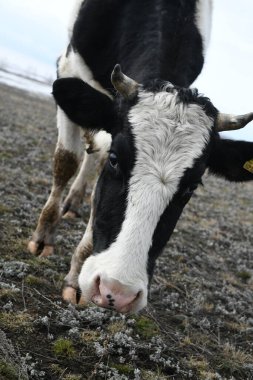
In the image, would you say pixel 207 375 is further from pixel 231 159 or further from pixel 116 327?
pixel 231 159

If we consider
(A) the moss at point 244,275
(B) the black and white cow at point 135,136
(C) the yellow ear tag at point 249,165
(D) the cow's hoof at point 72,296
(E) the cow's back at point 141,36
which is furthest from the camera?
(A) the moss at point 244,275

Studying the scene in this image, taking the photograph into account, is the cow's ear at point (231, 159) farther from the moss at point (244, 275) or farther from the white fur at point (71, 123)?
the moss at point (244, 275)

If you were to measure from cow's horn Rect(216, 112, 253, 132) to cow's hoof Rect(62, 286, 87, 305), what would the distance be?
2393 mm

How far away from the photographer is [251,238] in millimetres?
12406

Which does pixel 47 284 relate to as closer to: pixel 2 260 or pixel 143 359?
pixel 2 260

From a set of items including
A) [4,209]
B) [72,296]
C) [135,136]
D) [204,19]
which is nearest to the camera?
[135,136]

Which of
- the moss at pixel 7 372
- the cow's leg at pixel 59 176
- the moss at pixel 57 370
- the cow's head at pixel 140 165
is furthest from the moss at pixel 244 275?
the moss at pixel 7 372

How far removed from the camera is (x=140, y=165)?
179 inches

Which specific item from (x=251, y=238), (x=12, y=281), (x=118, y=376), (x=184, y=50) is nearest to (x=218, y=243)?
(x=251, y=238)

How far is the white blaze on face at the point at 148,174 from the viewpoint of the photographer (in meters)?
4.18

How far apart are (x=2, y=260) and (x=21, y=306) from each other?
941 mm

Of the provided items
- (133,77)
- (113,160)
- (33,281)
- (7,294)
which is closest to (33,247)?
(33,281)

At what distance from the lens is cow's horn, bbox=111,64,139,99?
16.6ft

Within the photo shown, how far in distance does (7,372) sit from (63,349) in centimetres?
83
